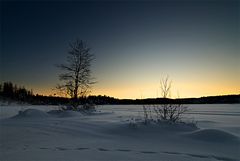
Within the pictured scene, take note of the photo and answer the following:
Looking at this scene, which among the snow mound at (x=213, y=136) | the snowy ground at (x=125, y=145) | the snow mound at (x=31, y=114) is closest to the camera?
the snowy ground at (x=125, y=145)

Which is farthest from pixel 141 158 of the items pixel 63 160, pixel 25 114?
pixel 25 114

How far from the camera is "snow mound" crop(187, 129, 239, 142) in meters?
6.75

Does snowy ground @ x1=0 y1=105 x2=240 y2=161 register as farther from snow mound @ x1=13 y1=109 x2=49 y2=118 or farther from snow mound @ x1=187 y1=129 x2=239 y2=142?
snow mound @ x1=13 y1=109 x2=49 y2=118

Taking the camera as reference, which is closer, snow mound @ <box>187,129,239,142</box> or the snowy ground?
the snowy ground

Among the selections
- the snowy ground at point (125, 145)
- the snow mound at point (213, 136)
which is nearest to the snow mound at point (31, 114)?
the snowy ground at point (125, 145)

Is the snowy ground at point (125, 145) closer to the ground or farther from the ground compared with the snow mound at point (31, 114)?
closer to the ground

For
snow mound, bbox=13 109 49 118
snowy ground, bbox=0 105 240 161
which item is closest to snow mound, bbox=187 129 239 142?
snowy ground, bbox=0 105 240 161

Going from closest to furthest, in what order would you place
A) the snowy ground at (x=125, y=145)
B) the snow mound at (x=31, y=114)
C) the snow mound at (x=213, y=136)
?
the snowy ground at (x=125, y=145) → the snow mound at (x=213, y=136) → the snow mound at (x=31, y=114)

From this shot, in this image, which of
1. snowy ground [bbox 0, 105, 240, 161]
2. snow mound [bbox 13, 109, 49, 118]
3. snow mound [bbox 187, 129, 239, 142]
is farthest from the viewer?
snow mound [bbox 13, 109, 49, 118]

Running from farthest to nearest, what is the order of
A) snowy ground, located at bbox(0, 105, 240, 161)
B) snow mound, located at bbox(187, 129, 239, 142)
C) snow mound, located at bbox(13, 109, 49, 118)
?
snow mound, located at bbox(13, 109, 49, 118) < snow mound, located at bbox(187, 129, 239, 142) < snowy ground, located at bbox(0, 105, 240, 161)

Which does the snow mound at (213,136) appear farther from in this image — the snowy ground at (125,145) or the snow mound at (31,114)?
the snow mound at (31,114)

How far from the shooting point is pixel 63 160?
15.1 ft

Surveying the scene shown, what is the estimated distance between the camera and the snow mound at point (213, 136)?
6.75 meters

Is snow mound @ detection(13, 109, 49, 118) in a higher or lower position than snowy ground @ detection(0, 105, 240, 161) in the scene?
higher
